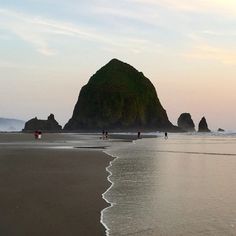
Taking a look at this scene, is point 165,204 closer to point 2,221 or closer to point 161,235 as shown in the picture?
point 161,235

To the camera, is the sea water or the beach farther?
the sea water

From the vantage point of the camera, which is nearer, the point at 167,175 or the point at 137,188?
the point at 137,188

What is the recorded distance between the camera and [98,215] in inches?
388

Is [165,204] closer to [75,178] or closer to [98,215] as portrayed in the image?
[98,215]

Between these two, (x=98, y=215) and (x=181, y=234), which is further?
(x=98, y=215)

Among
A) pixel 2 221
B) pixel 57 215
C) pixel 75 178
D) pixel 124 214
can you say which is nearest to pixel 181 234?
pixel 124 214

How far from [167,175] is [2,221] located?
10.5 metres

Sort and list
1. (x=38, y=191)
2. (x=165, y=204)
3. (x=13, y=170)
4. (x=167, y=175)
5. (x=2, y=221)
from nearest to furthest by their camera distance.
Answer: (x=2, y=221), (x=165, y=204), (x=38, y=191), (x=167, y=175), (x=13, y=170)

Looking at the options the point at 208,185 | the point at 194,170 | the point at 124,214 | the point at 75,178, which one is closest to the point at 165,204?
the point at 124,214

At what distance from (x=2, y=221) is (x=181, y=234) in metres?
3.81

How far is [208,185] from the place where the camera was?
1501cm

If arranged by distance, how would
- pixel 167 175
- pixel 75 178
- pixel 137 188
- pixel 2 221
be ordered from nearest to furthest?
pixel 2 221
pixel 137 188
pixel 75 178
pixel 167 175

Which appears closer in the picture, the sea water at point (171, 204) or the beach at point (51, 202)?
the beach at point (51, 202)

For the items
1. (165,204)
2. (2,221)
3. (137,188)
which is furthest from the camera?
(137,188)
